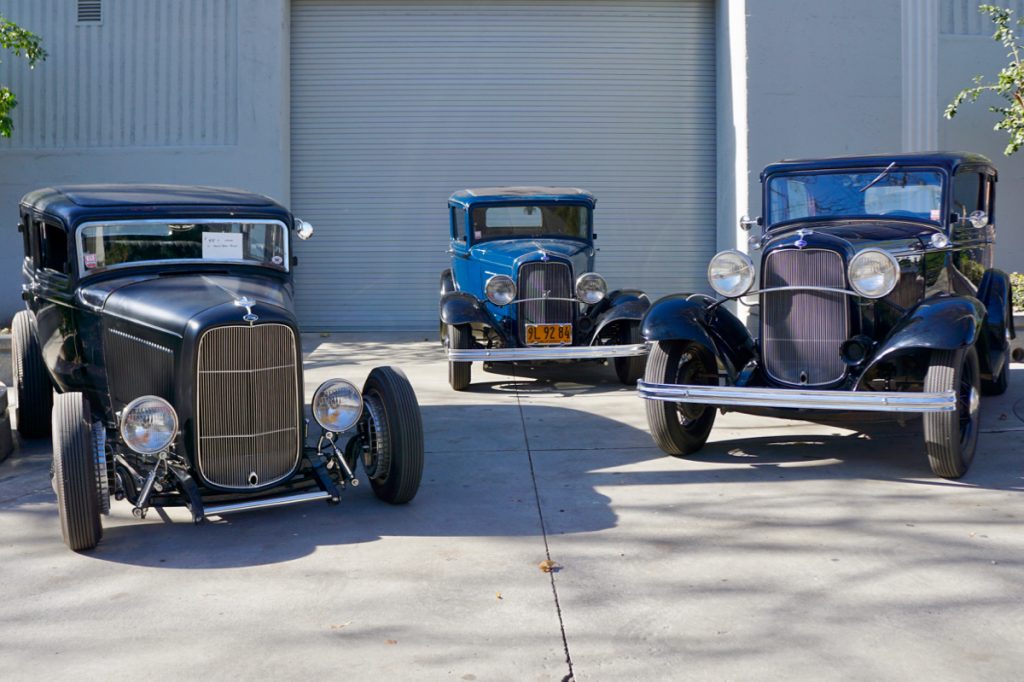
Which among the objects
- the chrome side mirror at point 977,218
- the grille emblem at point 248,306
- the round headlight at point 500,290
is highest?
the chrome side mirror at point 977,218

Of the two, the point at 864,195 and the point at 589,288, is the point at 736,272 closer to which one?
the point at 864,195

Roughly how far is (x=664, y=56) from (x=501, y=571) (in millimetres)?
10636

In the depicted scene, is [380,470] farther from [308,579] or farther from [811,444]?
[811,444]

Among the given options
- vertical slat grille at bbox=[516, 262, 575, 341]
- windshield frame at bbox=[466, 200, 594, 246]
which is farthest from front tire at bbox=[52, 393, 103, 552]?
windshield frame at bbox=[466, 200, 594, 246]

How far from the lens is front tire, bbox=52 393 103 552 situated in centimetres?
509

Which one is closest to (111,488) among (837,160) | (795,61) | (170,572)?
(170,572)

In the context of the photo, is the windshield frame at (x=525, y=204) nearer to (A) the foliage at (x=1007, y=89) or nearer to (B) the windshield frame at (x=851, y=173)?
(B) the windshield frame at (x=851, y=173)

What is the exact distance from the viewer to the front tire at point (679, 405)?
22.2 feet

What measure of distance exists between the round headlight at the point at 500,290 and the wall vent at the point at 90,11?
715cm

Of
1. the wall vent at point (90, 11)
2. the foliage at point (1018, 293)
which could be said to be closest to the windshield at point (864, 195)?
the foliage at point (1018, 293)

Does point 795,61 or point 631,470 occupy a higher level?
point 795,61

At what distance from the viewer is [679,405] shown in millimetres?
6941

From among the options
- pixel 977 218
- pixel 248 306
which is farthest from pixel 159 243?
pixel 977 218

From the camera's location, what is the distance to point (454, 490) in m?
6.30
